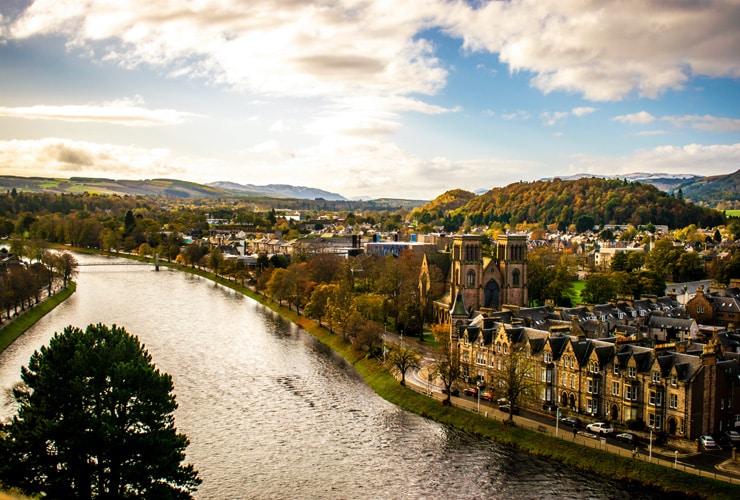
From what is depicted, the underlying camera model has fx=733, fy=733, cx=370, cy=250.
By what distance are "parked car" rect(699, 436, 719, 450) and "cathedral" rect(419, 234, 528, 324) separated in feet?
120

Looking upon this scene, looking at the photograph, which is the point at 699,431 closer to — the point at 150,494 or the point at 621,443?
the point at 621,443

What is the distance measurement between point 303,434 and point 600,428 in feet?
59.0

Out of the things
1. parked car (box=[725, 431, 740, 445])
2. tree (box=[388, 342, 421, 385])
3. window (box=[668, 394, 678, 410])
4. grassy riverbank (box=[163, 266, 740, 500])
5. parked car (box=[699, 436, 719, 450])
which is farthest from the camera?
tree (box=[388, 342, 421, 385])

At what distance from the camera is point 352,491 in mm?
37531

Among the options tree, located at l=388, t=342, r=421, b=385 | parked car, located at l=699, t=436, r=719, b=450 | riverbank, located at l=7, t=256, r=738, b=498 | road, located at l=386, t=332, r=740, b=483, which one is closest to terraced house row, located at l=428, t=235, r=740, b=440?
parked car, located at l=699, t=436, r=719, b=450

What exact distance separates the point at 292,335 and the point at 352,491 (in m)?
43.7

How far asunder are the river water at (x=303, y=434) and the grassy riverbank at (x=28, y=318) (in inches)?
49.8

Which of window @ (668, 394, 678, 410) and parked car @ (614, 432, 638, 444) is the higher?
window @ (668, 394, 678, 410)

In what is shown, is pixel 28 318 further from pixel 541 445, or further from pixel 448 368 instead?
pixel 541 445

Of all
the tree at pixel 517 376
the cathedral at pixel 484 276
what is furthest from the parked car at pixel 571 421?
the cathedral at pixel 484 276

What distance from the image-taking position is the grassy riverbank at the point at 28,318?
70.4 meters

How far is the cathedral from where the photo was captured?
255 ft

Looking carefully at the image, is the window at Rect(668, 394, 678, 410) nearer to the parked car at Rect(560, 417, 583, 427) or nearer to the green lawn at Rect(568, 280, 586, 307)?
the parked car at Rect(560, 417, 583, 427)

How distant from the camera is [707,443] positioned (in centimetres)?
4019
